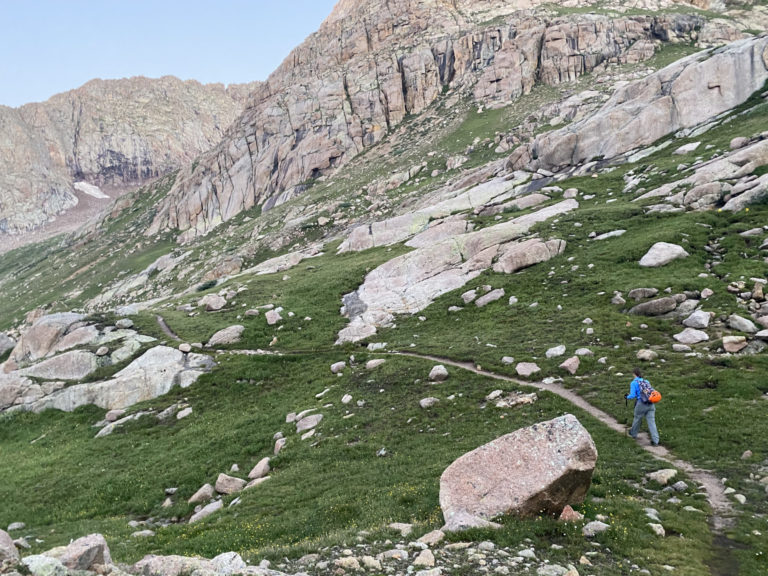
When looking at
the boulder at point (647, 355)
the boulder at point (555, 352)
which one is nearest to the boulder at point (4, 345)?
the boulder at point (555, 352)

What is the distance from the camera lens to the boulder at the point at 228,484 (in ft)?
73.4

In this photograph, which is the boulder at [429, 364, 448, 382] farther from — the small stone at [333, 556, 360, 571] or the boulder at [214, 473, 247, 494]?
the small stone at [333, 556, 360, 571]

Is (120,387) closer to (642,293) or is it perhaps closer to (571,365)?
(571,365)

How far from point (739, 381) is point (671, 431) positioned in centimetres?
523

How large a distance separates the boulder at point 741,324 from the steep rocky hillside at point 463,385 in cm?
15

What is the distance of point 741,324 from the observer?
81.9 ft

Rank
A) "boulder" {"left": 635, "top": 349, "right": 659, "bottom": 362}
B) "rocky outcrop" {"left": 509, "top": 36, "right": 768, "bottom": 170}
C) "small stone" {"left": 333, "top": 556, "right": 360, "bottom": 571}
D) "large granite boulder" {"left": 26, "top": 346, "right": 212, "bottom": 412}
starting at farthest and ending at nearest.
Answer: "rocky outcrop" {"left": 509, "top": 36, "right": 768, "bottom": 170}, "large granite boulder" {"left": 26, "top": 346, "right": 212, "bottom": 412}, "boulder" {"left": 635, "top": 349, "right": 659, "bottom": 362}, "small stone" {"left": 333, "top": 556, "right": 360, "bottom": 571}

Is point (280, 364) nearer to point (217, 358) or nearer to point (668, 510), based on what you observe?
point (217, 358)

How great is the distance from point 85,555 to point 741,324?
106ft

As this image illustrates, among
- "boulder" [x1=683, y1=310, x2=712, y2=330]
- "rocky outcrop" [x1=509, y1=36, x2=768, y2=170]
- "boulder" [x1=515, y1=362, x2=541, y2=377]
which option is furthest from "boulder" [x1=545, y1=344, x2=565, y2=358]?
"rocky outcrop" [x1=509, y1=36, x2=768, y2=170]

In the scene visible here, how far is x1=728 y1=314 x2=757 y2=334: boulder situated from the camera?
2458 centimetres

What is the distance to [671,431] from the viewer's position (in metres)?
18.6

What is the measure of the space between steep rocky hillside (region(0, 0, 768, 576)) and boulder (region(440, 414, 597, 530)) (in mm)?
72

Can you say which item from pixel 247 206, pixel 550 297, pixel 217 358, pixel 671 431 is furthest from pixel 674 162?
pixel 247 206
